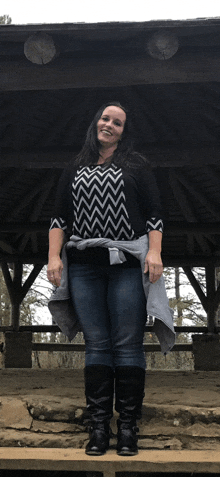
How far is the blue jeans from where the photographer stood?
8.57 feet

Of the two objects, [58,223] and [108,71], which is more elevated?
[108,71]

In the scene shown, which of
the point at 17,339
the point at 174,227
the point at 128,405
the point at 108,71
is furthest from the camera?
the point at 17,339

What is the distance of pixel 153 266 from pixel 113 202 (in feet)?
1.40

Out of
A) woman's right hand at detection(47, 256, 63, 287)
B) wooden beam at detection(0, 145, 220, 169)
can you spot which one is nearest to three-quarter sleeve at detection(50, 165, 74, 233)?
woman's right hand at detection(47, 256, 63, 287)

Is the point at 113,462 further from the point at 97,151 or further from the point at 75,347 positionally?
the point at 75,347

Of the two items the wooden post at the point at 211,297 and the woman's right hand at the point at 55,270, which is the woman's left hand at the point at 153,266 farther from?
the wooden post at the point at 211,297

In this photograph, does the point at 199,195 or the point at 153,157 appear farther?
the point at 199,195

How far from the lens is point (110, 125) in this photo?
279 centimetres

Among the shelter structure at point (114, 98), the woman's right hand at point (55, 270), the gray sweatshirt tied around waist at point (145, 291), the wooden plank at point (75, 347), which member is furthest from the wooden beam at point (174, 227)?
the woman's right hand at point (55, 270)

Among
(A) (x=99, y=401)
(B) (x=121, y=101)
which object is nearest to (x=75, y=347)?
(B) (x=121, y=101)

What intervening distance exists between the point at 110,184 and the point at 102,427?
1345 mm

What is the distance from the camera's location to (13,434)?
2990 millimetres

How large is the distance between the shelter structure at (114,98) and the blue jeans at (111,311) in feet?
4.50

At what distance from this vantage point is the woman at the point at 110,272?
2615 mm
